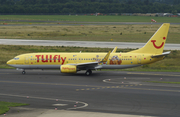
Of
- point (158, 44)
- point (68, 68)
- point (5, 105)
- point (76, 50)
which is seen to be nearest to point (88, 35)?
point (76, 50)

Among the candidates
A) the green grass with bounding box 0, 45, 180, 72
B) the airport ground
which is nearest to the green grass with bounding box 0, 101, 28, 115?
the airport ground

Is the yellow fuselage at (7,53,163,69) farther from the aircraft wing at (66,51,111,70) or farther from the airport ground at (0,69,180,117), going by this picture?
the airport ground at (0,69,180,117)

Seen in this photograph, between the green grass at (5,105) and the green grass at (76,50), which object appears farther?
the green grass at (76,50)

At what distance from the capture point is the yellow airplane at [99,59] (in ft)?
153

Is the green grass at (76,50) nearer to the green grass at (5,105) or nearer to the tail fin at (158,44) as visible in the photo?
the tail fin at (158,44)

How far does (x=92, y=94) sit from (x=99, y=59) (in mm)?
15162

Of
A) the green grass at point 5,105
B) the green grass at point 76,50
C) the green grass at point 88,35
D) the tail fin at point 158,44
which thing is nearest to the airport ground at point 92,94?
the green grass at point 5,105

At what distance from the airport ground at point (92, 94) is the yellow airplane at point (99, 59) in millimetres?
1610

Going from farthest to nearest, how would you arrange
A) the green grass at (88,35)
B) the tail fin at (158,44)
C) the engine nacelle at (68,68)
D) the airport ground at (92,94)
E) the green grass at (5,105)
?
Result: the green grass at (88,35) → the tail fin at (158,44) → the engine nacelle at (68,68) → the airport ground at (92,94) → the green grass at (5,105)

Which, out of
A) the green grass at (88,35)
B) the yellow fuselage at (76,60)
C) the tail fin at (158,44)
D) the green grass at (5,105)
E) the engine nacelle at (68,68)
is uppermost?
the green grass at (88,35)

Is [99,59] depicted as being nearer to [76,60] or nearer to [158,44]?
[76,60]


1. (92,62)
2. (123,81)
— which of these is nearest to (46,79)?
(92,62)

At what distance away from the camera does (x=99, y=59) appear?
46.9 meters

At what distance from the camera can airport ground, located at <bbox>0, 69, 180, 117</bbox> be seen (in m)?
25.4
